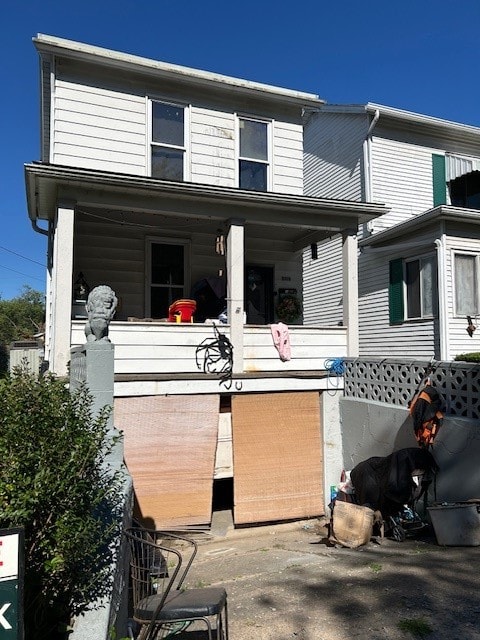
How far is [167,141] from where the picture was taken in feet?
30.6

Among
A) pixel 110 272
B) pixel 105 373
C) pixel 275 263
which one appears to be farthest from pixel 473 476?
pixel 110 272

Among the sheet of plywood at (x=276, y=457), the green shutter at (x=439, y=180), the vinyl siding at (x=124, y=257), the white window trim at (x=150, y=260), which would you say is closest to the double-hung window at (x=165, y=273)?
the white window trim at (x=150, y=260)

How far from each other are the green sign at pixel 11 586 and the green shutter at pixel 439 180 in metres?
14.1

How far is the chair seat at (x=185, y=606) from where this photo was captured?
2969 mm

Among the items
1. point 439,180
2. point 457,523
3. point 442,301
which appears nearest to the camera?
point 457,523

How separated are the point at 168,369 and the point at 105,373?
2.84 m

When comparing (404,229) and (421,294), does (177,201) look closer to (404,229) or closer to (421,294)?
(404,229)

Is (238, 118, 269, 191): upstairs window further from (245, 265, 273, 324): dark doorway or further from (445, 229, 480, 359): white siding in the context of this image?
(445, 229, 480, 359): white siding

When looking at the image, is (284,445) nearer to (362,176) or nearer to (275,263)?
(275,263)

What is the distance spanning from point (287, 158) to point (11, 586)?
9.61 meters

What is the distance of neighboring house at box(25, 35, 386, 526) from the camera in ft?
24.6

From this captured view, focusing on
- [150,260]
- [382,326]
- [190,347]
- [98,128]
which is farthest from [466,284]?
[98,128]

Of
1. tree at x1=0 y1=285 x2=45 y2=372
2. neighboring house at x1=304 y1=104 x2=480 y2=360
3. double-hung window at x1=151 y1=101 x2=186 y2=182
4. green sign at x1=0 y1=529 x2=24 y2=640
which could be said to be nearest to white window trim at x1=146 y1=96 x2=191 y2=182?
double-hung window at x1=151 y1=101 x2=186 y2=182

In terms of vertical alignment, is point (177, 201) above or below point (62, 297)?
above
